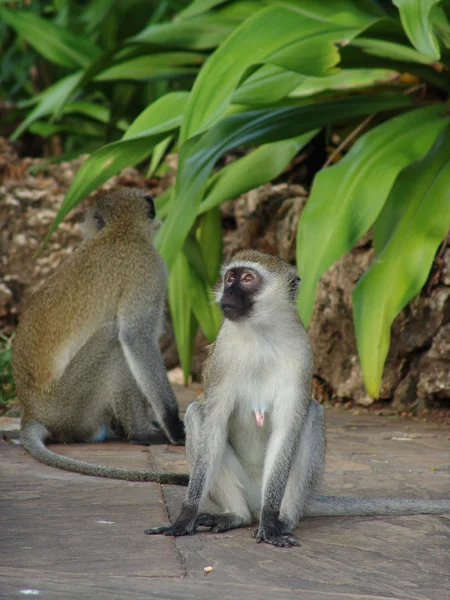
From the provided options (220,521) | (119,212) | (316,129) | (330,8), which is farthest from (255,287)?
(330,8)

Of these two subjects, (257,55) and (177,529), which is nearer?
(177,529)

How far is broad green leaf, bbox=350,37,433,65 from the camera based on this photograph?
594cm

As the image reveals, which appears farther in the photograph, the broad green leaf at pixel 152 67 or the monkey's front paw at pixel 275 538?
the broad green leaf at pixel 152 67

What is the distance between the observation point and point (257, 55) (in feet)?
17.9

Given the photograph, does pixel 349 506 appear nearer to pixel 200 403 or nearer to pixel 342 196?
pixel 200 403

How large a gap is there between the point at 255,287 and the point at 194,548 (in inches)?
40.9

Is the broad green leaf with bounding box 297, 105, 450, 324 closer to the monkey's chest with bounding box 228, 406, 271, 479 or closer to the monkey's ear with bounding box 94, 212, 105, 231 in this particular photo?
the monkey's chest with bounding box 228, 406, 271, 479

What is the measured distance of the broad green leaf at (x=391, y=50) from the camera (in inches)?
234

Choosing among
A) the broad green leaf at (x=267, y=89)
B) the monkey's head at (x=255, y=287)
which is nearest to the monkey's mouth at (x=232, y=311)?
the monkey's head at (x=255, y=287)

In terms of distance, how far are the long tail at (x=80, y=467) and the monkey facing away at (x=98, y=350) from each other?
189 mm

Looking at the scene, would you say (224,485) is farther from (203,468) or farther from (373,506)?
(373,506)

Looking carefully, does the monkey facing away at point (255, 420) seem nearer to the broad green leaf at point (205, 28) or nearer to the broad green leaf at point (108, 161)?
the broad green leaf at point (108, 161)

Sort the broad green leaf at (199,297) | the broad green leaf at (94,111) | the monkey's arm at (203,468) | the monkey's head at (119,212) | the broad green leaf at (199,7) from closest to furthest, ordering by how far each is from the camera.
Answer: the monkey's arm at (203,468) → the monkey's head at (119,212) → the broad green leaf at (199,297) → the broad green leaf at (199,7) → the broad green leaf at (94,111)

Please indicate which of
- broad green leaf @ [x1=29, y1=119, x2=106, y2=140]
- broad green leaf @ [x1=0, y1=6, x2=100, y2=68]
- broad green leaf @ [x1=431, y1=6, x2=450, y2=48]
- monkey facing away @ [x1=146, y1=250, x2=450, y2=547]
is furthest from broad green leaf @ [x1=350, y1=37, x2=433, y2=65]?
broad green leaf @ [x1=29, y1=119, x2=106, y2=140]
